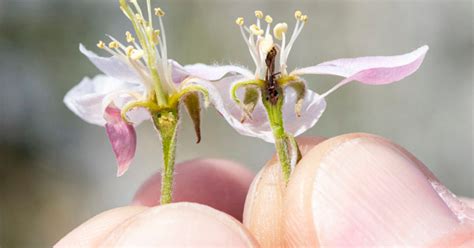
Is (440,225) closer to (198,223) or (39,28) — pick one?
(198,223)

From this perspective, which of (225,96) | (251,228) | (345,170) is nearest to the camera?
(345,170)

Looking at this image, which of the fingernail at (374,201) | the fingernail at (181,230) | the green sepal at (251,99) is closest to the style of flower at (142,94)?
the green sepal at (251,99)

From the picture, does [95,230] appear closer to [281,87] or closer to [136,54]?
[136,54]

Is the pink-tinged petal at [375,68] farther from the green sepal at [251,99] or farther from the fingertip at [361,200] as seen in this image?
the fingertip at [361,200]

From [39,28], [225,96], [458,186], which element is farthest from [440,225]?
[39,28]

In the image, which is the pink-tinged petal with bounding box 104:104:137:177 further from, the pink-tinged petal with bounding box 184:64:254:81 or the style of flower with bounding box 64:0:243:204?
the pink-tinged petal with bounding box 184:64:254:81

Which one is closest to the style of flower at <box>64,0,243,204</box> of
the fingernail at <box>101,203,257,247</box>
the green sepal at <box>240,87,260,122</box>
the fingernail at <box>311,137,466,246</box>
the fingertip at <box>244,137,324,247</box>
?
the green sepal at <box>240,87,260,122</box>
